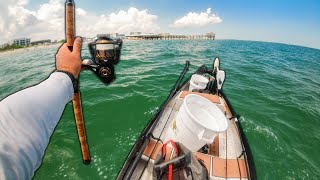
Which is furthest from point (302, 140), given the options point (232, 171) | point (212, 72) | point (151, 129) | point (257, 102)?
point (151, 129)

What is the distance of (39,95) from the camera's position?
0.98 meters

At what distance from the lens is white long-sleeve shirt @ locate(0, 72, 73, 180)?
28.2 inches

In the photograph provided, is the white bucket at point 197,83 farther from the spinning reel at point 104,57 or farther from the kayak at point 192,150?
the spinning reel at point 104,57

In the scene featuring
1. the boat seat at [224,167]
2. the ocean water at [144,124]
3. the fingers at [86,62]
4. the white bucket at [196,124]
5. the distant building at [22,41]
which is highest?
the distant building at [22,41]

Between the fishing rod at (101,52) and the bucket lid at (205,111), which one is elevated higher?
the fishing rod at (101,52)

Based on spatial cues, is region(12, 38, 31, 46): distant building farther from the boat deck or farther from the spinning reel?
the spinning reel

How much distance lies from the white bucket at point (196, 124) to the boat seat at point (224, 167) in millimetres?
363

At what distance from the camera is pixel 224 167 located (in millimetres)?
3424

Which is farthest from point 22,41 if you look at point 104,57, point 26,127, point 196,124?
point 26,127

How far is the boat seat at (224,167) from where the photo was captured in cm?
330

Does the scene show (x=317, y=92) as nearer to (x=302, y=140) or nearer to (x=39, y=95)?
(x=302, y=140)

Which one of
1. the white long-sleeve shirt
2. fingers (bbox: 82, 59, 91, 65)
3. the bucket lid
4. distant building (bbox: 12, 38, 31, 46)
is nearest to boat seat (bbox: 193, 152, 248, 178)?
the bucket lid

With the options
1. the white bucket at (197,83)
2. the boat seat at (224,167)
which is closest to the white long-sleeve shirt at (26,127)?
the boat seat at (224,167)

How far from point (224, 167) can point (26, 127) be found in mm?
3443
